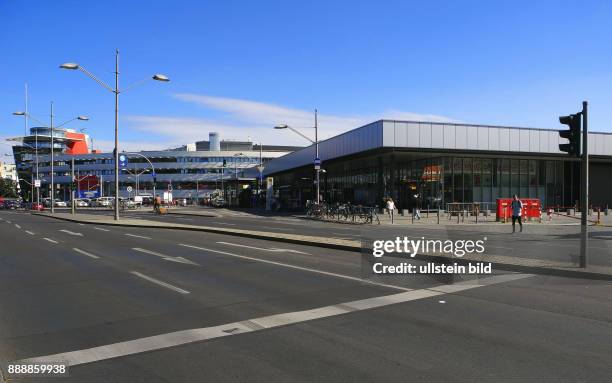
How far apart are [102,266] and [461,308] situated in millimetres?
9281

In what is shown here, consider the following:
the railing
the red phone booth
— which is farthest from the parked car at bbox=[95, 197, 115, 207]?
the red phone booth

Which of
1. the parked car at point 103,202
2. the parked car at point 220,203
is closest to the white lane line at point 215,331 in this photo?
the parked car at point 220,203

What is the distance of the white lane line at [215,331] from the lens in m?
6.00

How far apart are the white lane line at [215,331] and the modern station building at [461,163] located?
32407mm

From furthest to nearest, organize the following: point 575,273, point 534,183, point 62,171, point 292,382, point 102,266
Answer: point 62,171 → point 534,183 → point 102,266 → point 575,273 → point 292,382

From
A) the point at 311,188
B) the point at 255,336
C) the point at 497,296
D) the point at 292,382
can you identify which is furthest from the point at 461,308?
the point at 311,188

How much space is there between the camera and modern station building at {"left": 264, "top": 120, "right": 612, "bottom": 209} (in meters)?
42.1

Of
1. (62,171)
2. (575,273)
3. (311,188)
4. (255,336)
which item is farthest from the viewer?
(62,171)

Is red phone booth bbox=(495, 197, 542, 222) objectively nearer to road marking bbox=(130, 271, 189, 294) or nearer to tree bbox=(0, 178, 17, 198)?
road marking bbox=(130, 271, 189, 294)

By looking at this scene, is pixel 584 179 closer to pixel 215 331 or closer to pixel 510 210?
pixel 215 331

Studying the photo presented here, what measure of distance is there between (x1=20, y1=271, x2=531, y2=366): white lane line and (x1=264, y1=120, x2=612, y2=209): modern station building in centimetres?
3241

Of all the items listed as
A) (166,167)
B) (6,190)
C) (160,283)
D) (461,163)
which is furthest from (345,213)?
(6,190)

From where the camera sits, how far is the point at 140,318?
7.78 metres

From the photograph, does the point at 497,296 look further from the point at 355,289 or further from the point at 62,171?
the point at 62,171
